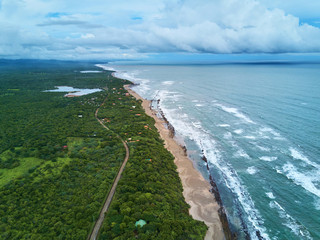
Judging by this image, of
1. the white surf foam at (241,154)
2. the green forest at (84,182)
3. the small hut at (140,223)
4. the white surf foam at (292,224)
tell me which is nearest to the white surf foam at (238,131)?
the white surf foam at (241,154)

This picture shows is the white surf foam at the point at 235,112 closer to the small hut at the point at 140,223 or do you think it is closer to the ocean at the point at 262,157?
the ocean at the point at 262,157

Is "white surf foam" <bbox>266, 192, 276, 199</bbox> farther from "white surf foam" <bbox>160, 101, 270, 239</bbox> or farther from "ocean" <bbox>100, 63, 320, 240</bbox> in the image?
"white surf foam" <bbox>160, 101, 270, 239</bbox>

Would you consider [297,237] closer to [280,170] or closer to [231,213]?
[231,213]

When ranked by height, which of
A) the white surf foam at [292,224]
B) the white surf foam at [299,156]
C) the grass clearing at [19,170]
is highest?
the grass clearing at [19,170]

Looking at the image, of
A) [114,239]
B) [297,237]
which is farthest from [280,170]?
[114,239]

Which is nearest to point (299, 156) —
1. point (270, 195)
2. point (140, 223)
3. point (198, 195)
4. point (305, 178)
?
point (305, 178)

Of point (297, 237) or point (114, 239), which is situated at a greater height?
point (114, 239)

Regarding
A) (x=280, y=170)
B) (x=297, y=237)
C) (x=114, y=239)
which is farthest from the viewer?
(x=280, y=170)

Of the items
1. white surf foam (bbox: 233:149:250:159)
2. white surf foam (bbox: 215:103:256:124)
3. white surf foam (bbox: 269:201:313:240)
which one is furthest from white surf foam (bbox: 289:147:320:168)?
white surf foam (bbox: 215:103:256:124)
